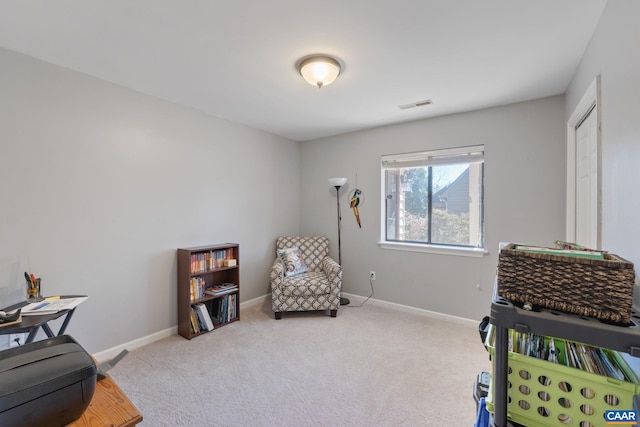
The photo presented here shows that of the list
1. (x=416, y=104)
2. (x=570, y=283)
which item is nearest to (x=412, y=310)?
(x=416, y=104)

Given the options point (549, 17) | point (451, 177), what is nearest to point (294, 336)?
point (451, 177)

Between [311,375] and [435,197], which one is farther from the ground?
[435,197]

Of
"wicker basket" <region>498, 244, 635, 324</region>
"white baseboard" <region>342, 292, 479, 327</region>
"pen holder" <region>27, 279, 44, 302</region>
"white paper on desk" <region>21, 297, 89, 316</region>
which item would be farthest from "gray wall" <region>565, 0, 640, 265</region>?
"pen holder" <region>27, 279, 44, 302</region>

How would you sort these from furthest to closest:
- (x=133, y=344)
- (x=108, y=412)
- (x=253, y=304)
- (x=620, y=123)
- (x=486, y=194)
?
(x=253, y=304)
(x=486, y=194)
(x=133, y=344)
(x=620, y=123)
(x=108, y=412)

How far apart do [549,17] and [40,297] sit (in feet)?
12.0

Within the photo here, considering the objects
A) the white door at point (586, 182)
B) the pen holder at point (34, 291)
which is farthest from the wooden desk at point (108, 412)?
the white door at point (586, 182)

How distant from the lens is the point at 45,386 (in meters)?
0.67

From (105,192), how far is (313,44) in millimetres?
2120

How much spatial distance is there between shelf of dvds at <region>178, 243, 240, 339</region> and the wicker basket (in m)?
2.74

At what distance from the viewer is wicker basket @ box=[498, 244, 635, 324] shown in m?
0.80

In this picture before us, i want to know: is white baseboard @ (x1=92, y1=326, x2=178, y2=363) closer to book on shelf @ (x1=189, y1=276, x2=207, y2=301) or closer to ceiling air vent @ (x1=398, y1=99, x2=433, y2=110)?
book on shelf @ (x1=189, y1=276, x2=207, y2=301)

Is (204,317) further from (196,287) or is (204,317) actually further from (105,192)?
(105,192)

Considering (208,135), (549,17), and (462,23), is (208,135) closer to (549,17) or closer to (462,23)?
(462,23)

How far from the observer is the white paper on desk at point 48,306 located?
1.73 metres
